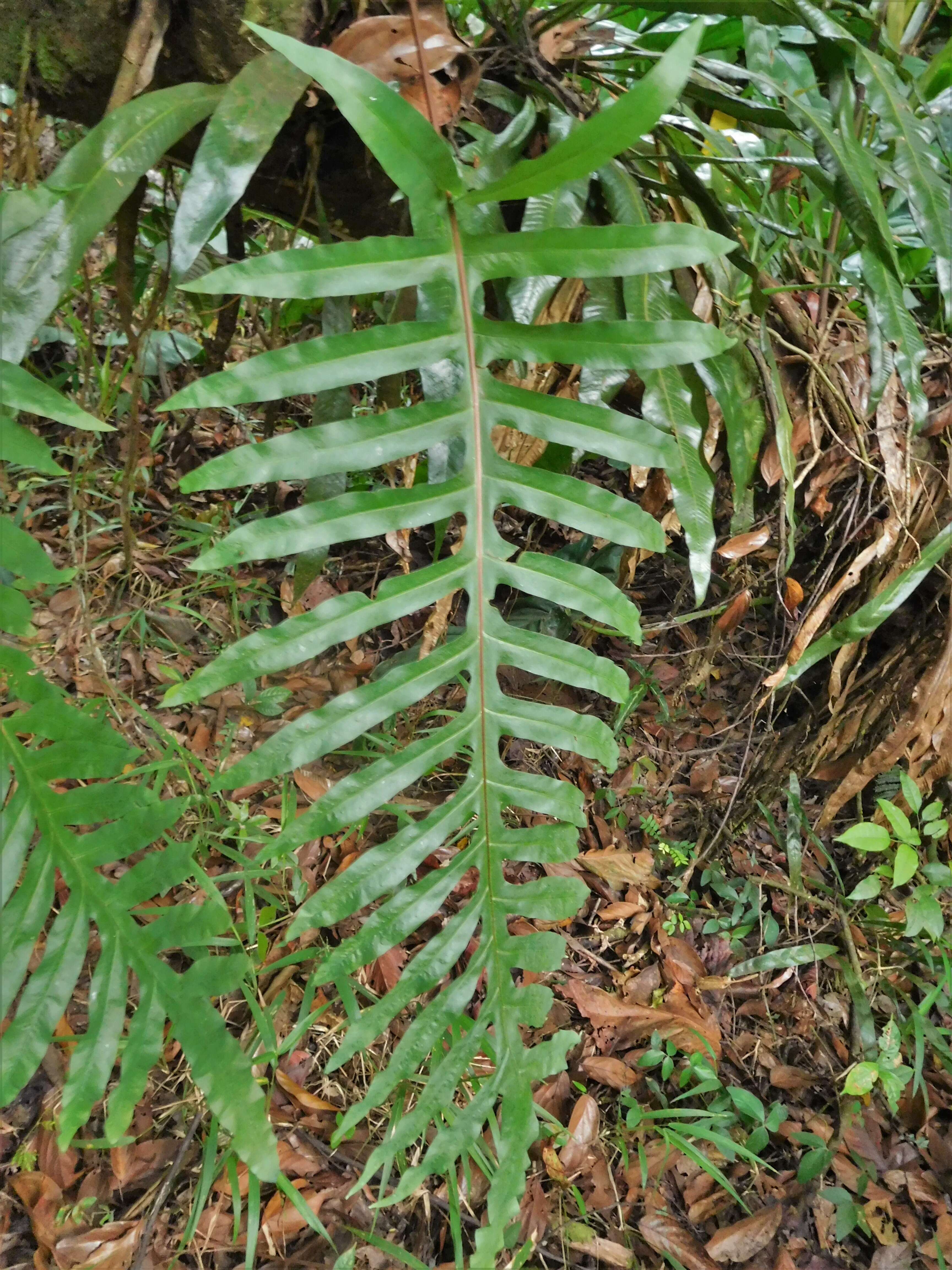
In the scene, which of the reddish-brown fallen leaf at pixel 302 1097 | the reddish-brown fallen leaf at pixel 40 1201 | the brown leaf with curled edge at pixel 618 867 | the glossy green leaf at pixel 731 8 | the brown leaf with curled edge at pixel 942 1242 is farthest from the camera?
the brown leaf with curled edge at pixel 618 867

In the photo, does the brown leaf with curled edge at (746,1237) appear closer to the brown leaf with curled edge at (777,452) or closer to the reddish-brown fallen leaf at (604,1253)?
the reddish-brown fallen leaf at (604,1253)

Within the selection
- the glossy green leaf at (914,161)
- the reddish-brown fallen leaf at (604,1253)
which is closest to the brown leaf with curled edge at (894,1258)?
the reddish-brown fallen leaf at (604,1253)

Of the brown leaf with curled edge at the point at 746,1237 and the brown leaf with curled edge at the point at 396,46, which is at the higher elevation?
the brown leaf with curled edge at the point at 396,46

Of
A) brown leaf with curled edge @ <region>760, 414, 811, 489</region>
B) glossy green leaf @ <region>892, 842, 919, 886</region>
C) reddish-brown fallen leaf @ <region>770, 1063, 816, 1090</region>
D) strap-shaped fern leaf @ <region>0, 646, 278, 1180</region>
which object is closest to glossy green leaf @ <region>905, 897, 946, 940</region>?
glossy green leaf @ <region>892, 842, 919, 886</region>

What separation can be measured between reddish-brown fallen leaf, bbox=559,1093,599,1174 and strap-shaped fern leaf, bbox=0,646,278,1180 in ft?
2.37

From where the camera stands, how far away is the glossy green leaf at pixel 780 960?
4.46 feet

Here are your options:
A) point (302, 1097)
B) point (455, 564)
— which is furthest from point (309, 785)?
point (455, 564)

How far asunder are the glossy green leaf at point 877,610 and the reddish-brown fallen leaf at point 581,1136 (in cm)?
75

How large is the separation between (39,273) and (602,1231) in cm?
142

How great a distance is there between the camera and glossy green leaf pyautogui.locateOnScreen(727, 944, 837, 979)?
136cm

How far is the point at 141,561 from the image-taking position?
54.1 inches

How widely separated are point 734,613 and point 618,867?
0.53 meters

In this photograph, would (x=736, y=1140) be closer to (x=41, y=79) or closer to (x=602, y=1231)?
(x=602, y=1231)

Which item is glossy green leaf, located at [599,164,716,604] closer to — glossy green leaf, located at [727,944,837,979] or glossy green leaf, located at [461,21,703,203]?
glossy green leaf, located at [461,21,703,203]
